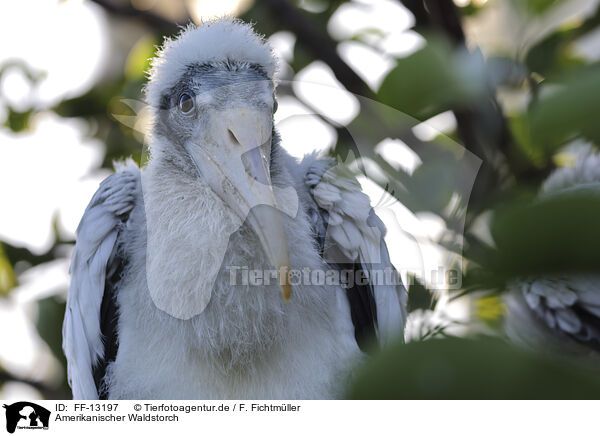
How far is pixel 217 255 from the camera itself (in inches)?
66.9

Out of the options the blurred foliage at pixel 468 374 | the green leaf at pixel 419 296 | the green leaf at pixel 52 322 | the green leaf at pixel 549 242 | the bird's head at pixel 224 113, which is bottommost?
the blurred foliage at pixel 468 374

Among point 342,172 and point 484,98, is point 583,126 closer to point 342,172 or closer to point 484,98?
point 484,98

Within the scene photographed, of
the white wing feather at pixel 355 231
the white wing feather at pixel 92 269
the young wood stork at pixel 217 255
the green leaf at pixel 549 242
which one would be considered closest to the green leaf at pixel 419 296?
the young wood stork at pixel 217 255

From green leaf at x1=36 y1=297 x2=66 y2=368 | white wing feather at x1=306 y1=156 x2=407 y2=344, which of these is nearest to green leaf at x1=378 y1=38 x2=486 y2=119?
white wing feather at x1=306 y1=156 x2=407 y2=344

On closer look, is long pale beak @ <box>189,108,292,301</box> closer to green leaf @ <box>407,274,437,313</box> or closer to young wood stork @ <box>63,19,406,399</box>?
young wood stork @ <box>63,19,406,399</box>

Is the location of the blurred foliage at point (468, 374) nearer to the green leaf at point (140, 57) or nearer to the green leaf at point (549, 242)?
the green leaf at point (549, 242)

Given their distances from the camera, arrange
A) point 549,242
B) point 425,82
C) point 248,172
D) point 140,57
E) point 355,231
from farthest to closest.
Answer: point 140,57 < point 355,231 < point 248,172 < point 425,82 < point 549,242

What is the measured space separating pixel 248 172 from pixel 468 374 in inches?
48.1

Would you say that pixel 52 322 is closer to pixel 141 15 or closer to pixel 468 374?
pixel 141 15

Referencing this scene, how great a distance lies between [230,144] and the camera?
1641 millimetres

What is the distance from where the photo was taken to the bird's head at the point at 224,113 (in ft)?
5.14
